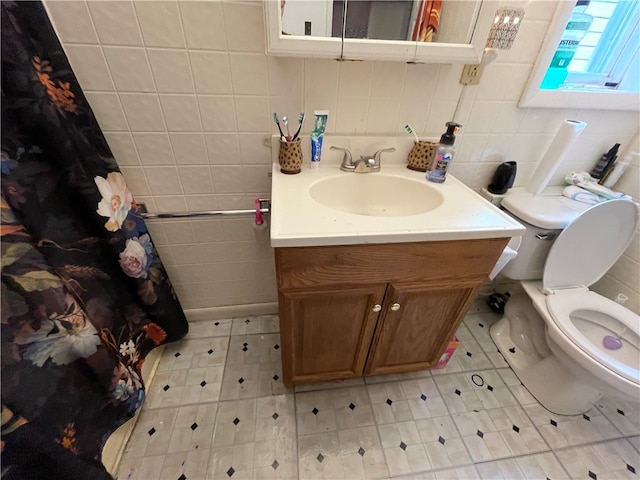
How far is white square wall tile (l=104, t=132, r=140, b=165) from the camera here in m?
0.86

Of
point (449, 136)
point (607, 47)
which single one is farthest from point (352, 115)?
point (607, 47)

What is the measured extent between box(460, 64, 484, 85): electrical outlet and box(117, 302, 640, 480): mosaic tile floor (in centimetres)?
118

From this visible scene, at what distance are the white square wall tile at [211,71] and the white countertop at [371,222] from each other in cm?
31

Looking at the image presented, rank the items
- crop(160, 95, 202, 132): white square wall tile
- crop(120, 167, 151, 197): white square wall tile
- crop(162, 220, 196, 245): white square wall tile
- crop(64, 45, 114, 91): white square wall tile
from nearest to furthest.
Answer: crop(64, 45, 114, 91): white square wall tile, crop(160, 95, 202, 132): white square wall tile, crop(120, 167, 151, 197): white square wall tile, crop(162, 220, 196, 245): white square wall tile

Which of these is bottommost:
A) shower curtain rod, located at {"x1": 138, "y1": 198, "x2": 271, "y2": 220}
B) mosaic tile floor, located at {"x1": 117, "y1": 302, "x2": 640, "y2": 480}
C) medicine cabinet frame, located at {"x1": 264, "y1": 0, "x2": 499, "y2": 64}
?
mosaic tile floor, located at {"x1": 117, "y1": 302, "x2": 640, "y2": 480}

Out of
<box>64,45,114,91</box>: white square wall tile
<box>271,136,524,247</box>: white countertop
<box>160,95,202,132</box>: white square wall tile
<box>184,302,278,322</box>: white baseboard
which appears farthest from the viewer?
<box>184,302,278,322</box>: white baseboard

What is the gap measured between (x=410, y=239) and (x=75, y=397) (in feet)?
3.15

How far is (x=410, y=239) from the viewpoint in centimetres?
67

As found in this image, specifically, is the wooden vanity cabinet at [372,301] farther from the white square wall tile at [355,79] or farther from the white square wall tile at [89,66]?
the white square wall tile at [89,66]

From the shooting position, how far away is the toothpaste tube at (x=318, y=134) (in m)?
0.86

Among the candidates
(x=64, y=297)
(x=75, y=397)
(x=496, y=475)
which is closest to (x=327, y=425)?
(x=496, y=475)

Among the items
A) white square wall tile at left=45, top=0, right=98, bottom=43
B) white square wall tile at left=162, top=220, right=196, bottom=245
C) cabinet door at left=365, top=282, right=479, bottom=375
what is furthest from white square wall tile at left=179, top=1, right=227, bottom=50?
cabinet door at left=365, top=282, right=479, bottom=375

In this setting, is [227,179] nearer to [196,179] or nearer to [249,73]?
[196,179]

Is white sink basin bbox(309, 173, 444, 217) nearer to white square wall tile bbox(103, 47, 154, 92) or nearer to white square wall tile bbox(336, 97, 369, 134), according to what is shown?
white square wall tile bbox(336, 97, 369, 134)
